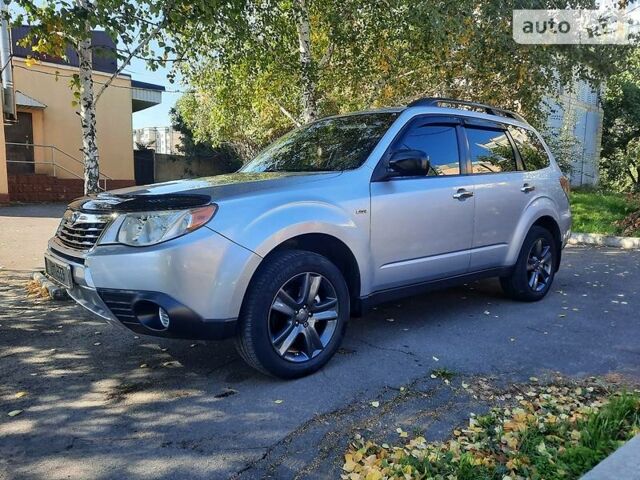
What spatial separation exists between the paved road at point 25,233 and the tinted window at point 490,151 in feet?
19.4

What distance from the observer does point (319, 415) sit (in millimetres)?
3035

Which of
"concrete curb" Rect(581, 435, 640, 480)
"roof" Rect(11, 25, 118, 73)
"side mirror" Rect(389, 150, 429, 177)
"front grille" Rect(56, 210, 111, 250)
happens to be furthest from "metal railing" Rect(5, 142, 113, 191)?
"concrete curb" Rect(581, 435, 640, 480)

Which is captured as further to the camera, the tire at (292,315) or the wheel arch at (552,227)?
the wheel arch at (552,227)

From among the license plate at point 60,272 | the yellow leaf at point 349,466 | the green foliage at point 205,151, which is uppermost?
the green foliage at point 205,151

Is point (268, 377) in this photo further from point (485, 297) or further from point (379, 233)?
point (485, 297)

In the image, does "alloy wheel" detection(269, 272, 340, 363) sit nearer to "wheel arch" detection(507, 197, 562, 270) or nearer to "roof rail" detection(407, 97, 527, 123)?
"roof rail" detection(407, 97, 527, 123)

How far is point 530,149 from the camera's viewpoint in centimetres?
566

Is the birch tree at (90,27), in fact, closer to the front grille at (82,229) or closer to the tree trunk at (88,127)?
the tree trunk at (88,127)

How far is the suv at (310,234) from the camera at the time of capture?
3.10 meters

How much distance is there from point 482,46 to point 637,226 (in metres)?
5.19

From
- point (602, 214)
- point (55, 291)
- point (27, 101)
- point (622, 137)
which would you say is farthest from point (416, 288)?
point (622, 137)

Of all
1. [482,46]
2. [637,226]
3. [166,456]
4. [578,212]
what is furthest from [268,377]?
[578,212]

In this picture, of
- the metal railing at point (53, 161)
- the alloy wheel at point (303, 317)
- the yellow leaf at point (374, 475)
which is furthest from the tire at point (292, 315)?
the metal railing at point (53, 161)

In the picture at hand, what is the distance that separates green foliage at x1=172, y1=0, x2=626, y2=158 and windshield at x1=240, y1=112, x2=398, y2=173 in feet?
7.29
